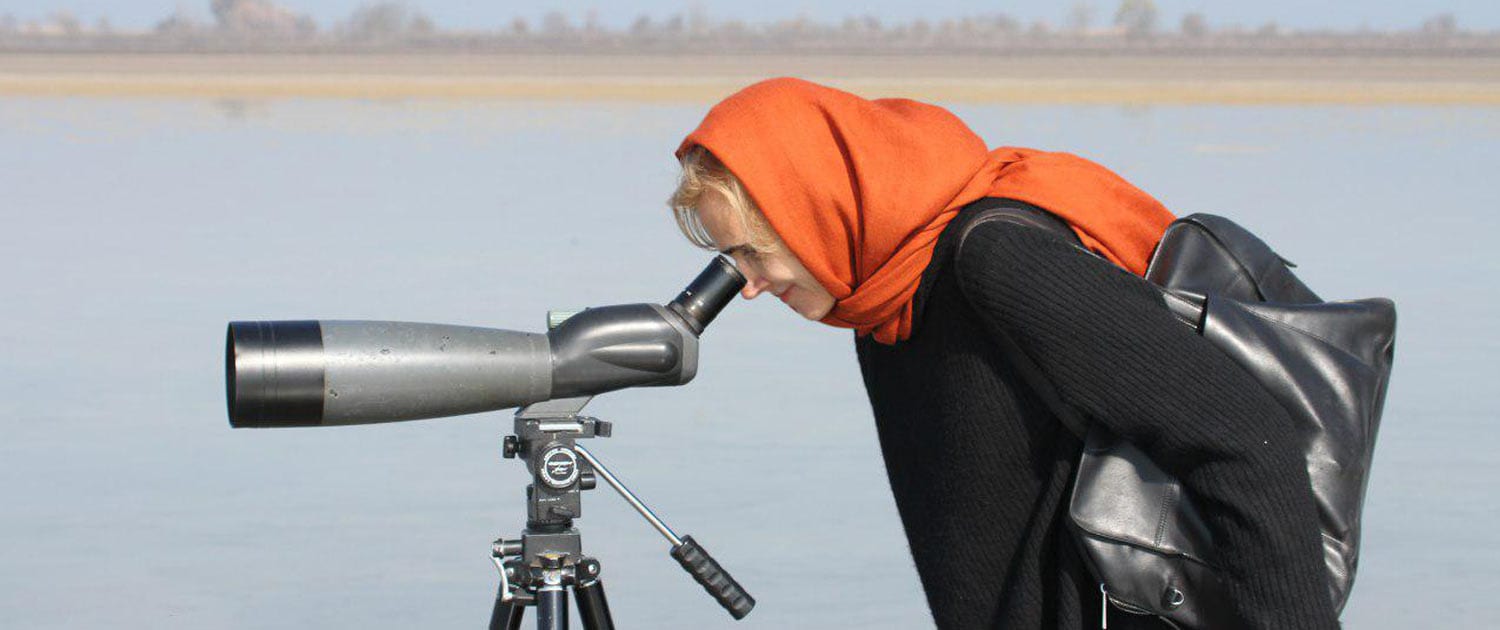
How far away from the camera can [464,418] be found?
5141 millimetres

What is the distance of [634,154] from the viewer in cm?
1320

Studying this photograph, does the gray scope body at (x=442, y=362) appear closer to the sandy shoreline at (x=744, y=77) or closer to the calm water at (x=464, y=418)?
the calm water at (x=464, y=418)

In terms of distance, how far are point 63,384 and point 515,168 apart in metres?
6.70

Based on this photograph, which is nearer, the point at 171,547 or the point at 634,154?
the point at 171,547

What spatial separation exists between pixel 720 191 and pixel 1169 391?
40 cm

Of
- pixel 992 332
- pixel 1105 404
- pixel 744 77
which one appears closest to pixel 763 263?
pixel 992 332

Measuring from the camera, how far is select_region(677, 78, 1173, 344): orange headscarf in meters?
1.66

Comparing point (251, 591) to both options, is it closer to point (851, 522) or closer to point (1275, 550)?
point (851, 522)

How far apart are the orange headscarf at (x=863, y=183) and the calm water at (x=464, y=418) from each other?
1.99 meters

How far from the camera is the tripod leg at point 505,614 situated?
6.70 feet

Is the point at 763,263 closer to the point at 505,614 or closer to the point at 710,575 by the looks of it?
the point at 710,575

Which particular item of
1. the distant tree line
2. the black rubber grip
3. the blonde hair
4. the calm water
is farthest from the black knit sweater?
the distant tree line

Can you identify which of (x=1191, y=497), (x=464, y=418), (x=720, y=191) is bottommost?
(x=464, y=418)

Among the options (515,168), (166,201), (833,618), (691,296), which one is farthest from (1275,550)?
(515,168)
